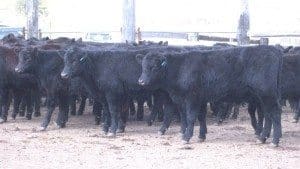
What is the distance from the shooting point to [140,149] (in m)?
9.20

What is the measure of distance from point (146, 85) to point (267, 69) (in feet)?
6.77

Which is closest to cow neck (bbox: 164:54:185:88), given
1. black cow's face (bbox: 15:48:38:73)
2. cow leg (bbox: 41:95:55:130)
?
cow leg (bbox: 41:95:55:130)

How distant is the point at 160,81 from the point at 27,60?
286 centimetres

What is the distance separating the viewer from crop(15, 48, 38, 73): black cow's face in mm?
11352

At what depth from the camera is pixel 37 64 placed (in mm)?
11484

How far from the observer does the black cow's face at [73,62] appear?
10.6 m

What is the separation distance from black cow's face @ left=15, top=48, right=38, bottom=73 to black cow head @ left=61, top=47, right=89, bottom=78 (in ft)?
3.14

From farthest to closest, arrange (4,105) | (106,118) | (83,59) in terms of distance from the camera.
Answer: (4,105), (106,118), (83,59)

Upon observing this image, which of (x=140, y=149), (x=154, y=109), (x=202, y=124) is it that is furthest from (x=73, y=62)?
(x=202, y=124)

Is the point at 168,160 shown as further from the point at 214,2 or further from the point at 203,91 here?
the point at 214,2

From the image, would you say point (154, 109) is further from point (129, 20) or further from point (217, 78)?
point (129, 20)

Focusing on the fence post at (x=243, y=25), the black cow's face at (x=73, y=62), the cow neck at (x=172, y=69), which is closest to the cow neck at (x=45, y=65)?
the black cow's face at (x=73, y=62)

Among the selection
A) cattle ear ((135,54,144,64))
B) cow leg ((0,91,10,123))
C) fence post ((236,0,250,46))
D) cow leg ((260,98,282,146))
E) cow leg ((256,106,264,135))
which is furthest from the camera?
fence post ((236,0,250,46))

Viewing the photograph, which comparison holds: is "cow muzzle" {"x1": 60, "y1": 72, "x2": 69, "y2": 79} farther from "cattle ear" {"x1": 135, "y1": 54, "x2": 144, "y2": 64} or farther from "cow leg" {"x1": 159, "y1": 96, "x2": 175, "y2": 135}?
"cow leg" {"x1": 159, "y1": 96, "x2": 175, "y2": 135}
